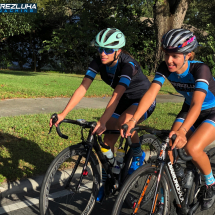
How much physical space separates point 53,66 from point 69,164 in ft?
80.3

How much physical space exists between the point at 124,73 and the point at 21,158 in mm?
2518

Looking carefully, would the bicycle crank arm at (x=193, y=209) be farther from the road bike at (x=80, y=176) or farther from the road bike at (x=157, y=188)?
the road bike at (x=80, y=176)

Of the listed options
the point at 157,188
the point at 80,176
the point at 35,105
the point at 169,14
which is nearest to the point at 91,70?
the point at 80,176

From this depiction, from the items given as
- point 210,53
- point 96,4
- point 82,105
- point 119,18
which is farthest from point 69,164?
point 210,53

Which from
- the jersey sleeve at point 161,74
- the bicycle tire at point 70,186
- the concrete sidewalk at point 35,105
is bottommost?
A: the concrete sidewalk at point 35,105

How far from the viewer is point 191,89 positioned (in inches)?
133

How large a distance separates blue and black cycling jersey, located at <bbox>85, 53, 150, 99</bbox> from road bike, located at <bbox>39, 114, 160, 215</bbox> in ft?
2.24

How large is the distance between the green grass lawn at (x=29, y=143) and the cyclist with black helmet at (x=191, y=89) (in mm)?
2358

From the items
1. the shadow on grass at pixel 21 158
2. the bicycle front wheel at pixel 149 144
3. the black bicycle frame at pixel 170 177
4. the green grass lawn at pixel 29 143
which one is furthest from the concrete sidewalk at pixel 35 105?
the black bicycle frame at pixel 170 177

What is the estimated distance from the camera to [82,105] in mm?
10086

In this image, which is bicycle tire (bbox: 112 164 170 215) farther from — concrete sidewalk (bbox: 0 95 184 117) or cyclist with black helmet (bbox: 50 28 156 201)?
concrete sidewalk (bbox: 0 95 184 117)

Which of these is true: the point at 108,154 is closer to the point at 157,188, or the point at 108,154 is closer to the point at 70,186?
the point at 70,186

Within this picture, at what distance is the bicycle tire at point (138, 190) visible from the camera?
2.64 meters

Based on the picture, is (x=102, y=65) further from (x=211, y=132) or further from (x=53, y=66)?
(x=53, y=66)
